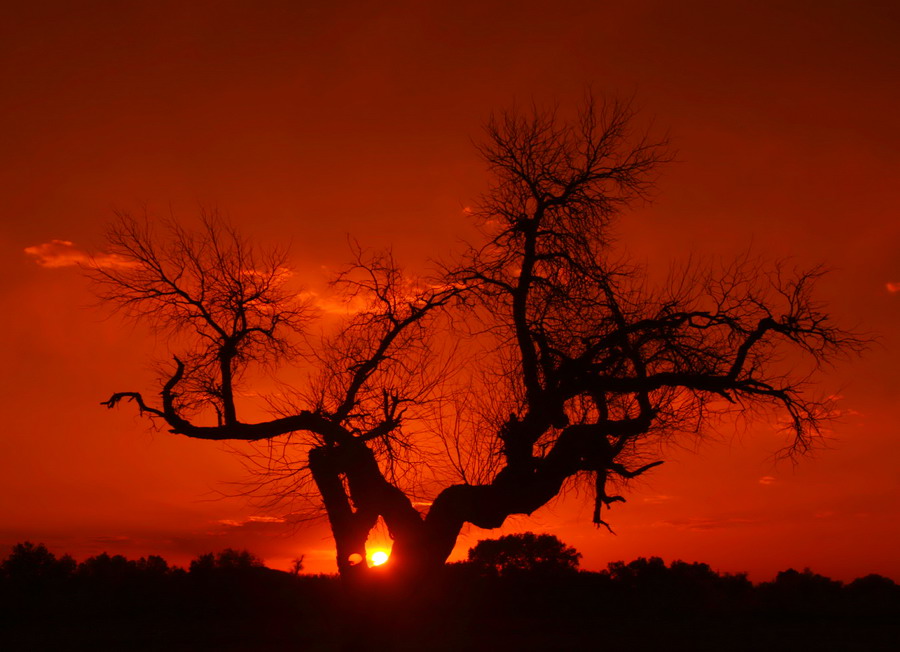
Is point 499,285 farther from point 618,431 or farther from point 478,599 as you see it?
point 478,599

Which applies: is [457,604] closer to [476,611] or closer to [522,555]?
[476,611]

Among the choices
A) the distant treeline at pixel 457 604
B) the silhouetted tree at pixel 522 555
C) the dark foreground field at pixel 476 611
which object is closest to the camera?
the dark foreground field at pixel 476 611

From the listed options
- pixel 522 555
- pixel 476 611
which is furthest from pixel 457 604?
pixel 522 555

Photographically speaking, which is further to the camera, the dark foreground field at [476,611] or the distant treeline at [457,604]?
the distant treeline at [457,604]

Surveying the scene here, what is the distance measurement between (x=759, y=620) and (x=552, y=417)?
9.50m

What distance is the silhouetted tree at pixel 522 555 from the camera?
2125cm

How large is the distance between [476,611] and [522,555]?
14.1 ft

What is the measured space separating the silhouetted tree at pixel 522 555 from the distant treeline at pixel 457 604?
18cm

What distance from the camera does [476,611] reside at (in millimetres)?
18094

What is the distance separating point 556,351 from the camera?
12617 mm

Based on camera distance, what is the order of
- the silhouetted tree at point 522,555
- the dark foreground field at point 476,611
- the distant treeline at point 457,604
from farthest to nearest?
the silhouetted tree at point 522,555
the distant treeline at point 457,604
the dark foreground field at point 476,611

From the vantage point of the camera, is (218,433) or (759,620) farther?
(759,620)

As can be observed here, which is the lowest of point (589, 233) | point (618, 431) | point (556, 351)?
Answer: point (618, 431)

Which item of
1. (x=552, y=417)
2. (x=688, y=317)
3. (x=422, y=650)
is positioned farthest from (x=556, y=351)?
(x=422, y=650)
